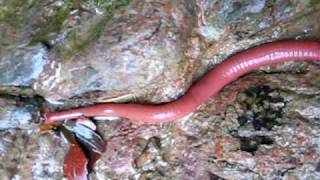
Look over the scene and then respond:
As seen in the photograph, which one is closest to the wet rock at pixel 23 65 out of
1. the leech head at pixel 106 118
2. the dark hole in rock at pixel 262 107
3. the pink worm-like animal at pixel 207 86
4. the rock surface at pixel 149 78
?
the rock surface at pixel 149 78

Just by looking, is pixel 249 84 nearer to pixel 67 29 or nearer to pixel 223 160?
pixel 223 160

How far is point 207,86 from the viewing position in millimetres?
4297

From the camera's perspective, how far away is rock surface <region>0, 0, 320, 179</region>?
4.12m

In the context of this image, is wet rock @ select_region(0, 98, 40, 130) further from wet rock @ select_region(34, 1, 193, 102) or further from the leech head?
the leech head

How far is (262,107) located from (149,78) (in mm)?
903

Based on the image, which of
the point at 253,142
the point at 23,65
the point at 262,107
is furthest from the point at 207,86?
the point at 23,65

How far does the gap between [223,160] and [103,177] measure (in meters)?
0.96

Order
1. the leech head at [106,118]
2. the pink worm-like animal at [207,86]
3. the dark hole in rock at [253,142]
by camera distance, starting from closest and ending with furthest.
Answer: the dark hole in rock at [253,142], the pink worm-like animal at [207,86], the leech head at [106,118]

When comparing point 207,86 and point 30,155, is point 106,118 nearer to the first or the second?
point 30,155

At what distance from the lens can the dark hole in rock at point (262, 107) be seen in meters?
4.08

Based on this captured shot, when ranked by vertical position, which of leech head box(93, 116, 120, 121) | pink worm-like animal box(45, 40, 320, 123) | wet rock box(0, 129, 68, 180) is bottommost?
wet rock box(0, 129, 68, 180)

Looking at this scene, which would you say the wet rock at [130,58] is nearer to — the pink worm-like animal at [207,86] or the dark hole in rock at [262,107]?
the pink worm-like animal at [207,86]

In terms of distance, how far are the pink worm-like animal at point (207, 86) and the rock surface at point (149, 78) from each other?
0.26ft

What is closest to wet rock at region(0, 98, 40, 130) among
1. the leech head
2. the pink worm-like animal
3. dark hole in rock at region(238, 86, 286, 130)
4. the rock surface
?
the rock surface
